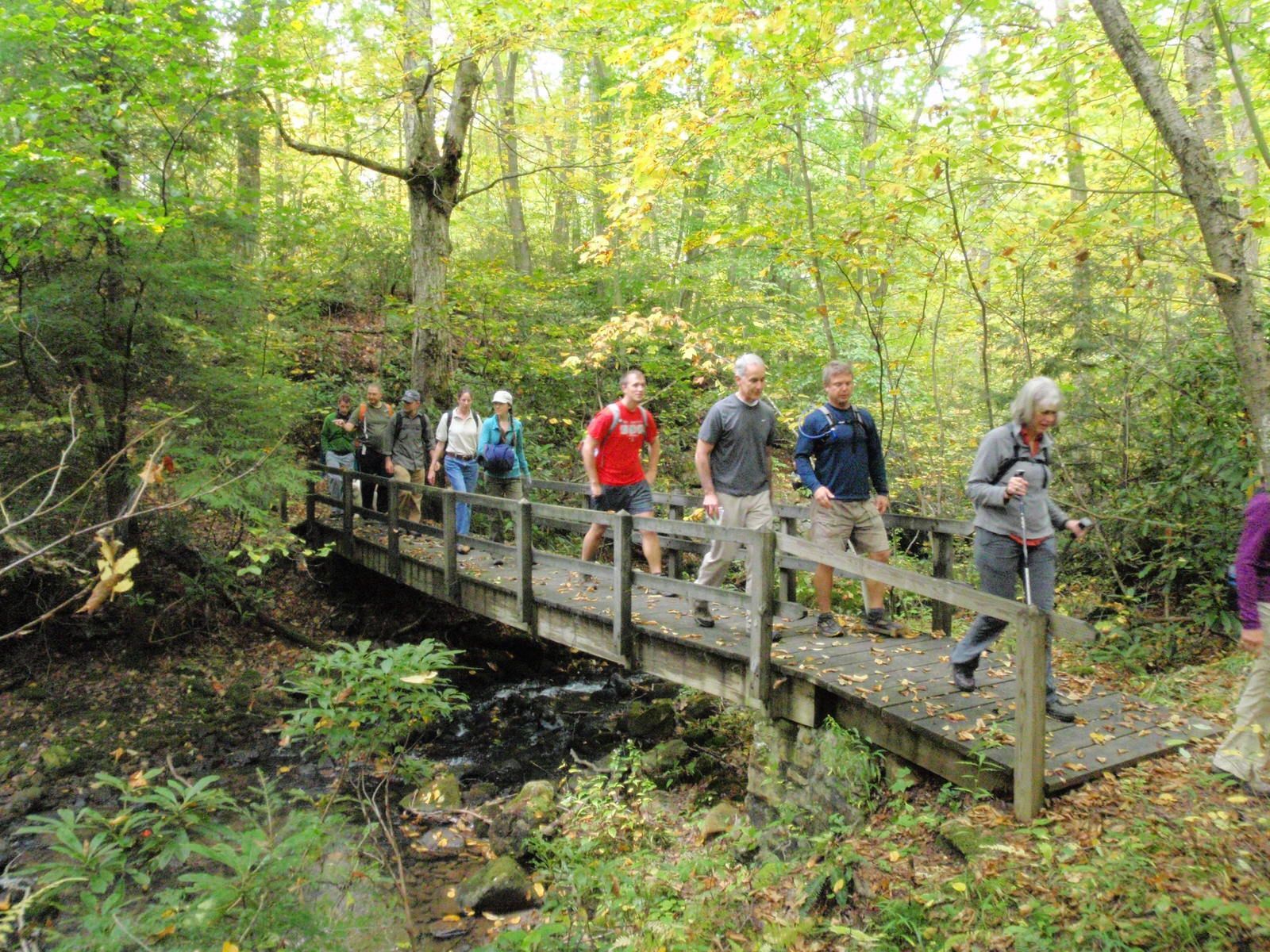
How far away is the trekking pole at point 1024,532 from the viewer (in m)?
4.39

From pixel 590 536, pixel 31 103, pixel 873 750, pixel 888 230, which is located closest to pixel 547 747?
pixel 590 536

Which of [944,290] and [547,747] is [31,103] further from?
[944,290]

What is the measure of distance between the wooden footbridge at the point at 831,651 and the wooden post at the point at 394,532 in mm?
1157

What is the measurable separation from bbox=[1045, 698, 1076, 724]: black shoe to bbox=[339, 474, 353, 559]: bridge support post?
887 centimetres

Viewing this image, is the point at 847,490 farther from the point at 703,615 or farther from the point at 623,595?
the point at 623,595

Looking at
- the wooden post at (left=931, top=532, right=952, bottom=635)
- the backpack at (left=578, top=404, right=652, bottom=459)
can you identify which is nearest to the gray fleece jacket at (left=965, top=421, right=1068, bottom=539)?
the wooden post at (left=931, top=532, right=952, bottom=635)

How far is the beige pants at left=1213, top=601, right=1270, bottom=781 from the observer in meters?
3.74

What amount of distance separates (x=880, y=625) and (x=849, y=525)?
1.03 meters

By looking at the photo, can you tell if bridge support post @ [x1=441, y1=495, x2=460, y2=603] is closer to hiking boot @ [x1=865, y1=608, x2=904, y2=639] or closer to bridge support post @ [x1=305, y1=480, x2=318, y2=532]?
bridge support post @ [x1=305, y1=480, x2=318, y2=532]

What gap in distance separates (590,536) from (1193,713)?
4.66 metres

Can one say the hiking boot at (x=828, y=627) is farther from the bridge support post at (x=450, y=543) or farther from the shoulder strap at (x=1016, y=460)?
the bridge support post at (x=450, y=543)

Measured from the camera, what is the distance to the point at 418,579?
9.38 meters

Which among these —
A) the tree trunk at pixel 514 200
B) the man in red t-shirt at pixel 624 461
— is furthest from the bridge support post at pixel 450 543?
the tree trunk at pixel 514 200

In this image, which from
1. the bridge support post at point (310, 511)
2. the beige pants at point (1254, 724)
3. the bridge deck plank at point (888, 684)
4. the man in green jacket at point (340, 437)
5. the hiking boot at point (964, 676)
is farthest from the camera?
the bridge support post at point (310, 511)
